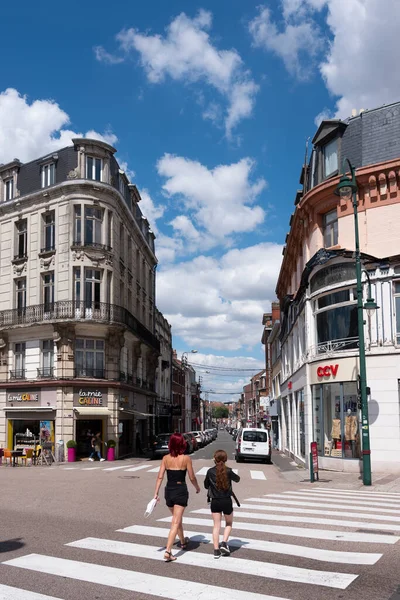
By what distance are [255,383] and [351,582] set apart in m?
116

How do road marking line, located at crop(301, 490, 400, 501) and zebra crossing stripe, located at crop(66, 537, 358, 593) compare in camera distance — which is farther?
road marking line, located at crop(301, 490, 400, 501)

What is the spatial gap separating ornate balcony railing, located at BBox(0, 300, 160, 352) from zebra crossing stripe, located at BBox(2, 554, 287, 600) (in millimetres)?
25947

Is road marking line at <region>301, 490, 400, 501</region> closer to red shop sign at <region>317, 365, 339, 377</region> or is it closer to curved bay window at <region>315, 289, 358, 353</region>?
red shop sign at <region>317, 365, 339, 377</region>

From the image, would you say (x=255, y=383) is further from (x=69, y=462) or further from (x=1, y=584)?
(x=1, y=584)

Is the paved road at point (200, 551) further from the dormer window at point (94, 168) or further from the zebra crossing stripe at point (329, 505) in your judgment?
the dormer window at point (94, 168)

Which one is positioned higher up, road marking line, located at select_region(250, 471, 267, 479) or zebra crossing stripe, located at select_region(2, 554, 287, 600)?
zebra crossing stripe, located at select_region(2, 554, 287, 600)

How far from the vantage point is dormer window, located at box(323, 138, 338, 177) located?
23.9 m

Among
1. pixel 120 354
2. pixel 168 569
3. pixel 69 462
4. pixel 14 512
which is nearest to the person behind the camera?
pixel 168 569

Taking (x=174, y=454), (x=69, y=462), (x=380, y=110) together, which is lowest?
(x=69, y=462)

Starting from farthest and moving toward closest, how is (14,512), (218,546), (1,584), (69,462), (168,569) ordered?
(69,462) → (14,512) → (218,546) → (168,569) → (1,584)

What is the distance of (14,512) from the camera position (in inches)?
479

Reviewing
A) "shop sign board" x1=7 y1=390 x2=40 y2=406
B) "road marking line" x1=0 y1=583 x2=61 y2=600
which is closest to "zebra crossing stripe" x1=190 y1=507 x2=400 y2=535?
"road marking line" x1=0 y1=583 x2=61 y2=600

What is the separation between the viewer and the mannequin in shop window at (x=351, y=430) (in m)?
21.4

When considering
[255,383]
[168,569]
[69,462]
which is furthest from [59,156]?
[255,383]
